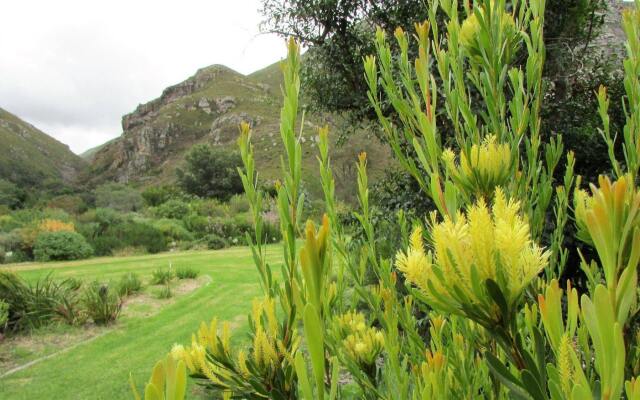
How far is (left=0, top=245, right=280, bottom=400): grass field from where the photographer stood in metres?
4.65

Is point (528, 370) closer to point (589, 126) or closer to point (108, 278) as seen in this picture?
point (589, 126)

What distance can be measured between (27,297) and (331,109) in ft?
18.1

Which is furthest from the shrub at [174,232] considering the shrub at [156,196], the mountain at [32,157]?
the mountain at [32,157]

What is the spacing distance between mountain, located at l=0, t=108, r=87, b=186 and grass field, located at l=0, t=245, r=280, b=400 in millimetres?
48159

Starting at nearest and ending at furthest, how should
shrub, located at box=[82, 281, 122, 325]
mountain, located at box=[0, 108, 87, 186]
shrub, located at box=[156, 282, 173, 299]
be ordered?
shrub, located at box=[82, 281, 122, 325], shrub, located at box=[156, 282, 173, 299], mountain, located at box=[0, 108, 87, 186]

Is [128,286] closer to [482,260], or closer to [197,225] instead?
[482,260]

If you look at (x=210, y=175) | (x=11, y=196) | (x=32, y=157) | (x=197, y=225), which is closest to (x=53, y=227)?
(x=197, y=225)

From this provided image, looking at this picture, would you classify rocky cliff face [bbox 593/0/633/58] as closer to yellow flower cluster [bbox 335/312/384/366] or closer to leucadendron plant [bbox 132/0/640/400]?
leucadendron plant [bbox 132/0/640/400]

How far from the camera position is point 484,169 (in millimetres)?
604

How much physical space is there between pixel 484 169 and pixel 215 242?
16586 mm

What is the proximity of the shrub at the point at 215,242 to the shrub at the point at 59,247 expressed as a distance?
4.23m

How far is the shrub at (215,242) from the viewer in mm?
16402

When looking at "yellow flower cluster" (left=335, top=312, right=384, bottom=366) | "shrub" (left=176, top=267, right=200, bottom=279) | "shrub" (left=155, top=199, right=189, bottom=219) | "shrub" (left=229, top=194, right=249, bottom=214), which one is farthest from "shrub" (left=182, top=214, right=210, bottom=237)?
"yellow flower cluster" (left=335, top=312, right=384, bottom=366)

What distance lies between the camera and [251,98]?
62.6 m
